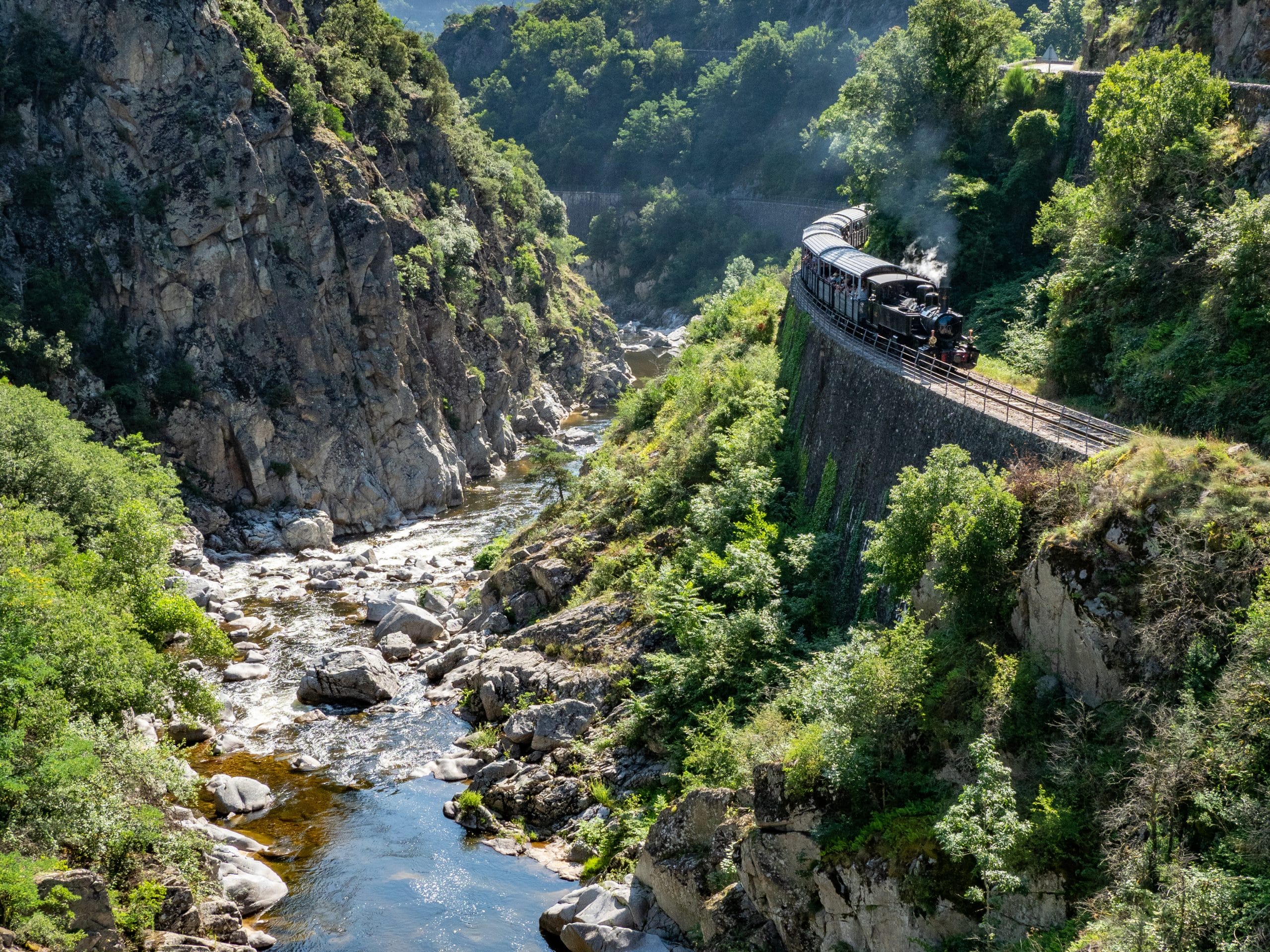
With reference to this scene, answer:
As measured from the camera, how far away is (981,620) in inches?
741

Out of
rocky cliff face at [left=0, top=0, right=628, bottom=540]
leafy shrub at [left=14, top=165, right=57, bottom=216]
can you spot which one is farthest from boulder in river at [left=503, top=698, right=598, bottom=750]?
leafy shrub at [left=14, top=165, right=57, bottom=216]

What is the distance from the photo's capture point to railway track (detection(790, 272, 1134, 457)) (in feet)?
65.8

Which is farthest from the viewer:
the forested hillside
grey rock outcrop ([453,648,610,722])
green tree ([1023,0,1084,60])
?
the forested hillside

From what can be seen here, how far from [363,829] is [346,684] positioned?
709cm

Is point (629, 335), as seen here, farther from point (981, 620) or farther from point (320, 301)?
point (981, 620)

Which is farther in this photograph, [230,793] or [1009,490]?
[230,793]

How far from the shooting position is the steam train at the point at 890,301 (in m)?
28.5

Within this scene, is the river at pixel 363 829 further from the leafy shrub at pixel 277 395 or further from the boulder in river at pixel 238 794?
the leafy shrub at pixel 277 395

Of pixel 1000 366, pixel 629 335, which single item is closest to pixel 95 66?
pixel 1000 366

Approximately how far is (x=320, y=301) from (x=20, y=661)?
32.0 m

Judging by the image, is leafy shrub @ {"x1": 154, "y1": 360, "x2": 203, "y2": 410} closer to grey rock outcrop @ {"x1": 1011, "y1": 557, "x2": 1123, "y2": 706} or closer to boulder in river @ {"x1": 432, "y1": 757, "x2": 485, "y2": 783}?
boulder in river @ {"x1": 432, "y1": 757, "x2": 485, "y2": 783}

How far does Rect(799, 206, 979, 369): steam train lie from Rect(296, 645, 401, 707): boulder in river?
19.7 metres

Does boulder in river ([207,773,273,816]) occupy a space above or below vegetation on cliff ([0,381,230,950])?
below

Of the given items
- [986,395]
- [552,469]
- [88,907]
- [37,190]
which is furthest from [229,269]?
[986,395]
